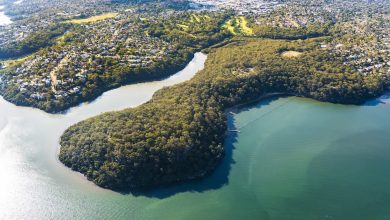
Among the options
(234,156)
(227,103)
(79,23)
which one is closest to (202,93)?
(227,103)

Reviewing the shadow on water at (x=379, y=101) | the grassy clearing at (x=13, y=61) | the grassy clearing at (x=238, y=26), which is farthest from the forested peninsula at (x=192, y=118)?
the grassy clearing at (x=13, y=61)

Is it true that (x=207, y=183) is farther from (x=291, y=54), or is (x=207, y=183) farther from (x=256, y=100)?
(x=291, y=54)

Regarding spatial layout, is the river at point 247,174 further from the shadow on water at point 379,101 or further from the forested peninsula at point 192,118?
the shadow on water at point 379,101

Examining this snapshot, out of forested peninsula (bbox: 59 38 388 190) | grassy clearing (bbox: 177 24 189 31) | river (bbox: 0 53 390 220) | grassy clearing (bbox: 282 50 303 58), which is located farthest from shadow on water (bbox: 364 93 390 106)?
grassy clearing (bbox: 177 24 189 31)

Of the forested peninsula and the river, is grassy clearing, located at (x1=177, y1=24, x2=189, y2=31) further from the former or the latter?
the river

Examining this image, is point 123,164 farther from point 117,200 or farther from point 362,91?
point 362,91

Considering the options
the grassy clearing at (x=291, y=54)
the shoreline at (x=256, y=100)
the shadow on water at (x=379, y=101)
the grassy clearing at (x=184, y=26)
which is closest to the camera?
the shoreline at (x=256, y=100)

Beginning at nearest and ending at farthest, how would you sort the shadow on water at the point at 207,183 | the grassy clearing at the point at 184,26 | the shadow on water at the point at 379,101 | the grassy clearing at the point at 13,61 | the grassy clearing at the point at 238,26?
the shadow on water at the point at 207,183
the shadow on water at the point at 379,101
the grassy clearing at the point at 13,61
the grassy clearing at the point at 184,26
the grassy clearing at the point at 238,26

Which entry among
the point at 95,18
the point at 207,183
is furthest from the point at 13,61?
the point at 207,183
